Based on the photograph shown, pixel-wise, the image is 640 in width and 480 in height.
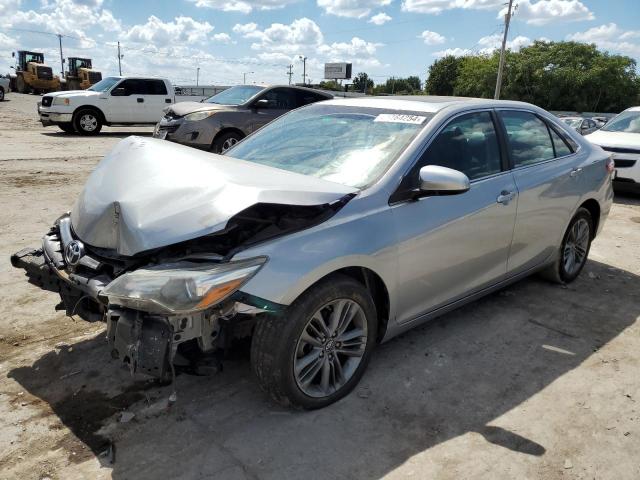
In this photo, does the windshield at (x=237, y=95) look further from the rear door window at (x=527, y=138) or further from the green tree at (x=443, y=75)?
the green tree at (x=443, y=75)

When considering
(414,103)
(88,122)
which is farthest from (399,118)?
(88,122)

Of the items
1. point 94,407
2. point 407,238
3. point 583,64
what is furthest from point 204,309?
point 583,64

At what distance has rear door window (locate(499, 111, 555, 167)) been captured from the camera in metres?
4.19

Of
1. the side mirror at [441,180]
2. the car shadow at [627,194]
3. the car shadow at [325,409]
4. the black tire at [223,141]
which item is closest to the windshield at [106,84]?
the black tire at [223,141]

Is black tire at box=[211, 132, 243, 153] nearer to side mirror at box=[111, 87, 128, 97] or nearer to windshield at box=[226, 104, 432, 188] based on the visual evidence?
windshield at box=[226, 104, 432, 188]

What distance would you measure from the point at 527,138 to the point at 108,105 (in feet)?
48.7

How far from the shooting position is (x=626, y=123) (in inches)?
417

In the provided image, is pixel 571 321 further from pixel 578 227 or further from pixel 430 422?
pixel 430 422

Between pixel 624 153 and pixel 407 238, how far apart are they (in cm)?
788

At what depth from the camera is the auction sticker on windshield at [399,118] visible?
360cm

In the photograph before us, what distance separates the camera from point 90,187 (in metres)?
3.45

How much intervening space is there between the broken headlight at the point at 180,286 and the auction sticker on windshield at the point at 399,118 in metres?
1.58

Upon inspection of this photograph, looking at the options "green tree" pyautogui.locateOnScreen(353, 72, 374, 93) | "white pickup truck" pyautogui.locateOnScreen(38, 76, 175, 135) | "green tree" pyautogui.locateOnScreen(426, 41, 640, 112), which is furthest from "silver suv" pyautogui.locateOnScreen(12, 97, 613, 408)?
"green tree" pyautogui.locateOnScreen(353, 72, 374, 93)

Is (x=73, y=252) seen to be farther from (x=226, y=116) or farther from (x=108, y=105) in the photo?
(x=108, y=105)
